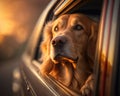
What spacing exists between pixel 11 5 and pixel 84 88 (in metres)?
27.7

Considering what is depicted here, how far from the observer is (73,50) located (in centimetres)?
291

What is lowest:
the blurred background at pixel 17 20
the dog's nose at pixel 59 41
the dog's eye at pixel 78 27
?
the blurred background at pixel 17 20

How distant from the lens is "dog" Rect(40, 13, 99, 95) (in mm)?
2730

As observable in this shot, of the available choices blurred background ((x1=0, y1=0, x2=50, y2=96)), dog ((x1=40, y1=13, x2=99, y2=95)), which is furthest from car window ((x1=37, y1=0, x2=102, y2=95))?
blurred background ((x1=0, y1=0, x2=50, y2=96))

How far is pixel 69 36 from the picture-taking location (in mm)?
2953

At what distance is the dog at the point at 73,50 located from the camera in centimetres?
273

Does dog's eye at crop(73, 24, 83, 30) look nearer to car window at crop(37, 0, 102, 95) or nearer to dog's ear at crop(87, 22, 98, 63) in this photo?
car window at crop(37, 0, 102, 95)

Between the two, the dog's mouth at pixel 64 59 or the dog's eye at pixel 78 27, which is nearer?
the dog's mouth at pixel 64 59

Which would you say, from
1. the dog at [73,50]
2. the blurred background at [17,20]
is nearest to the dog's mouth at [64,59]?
the dog at [73,50]

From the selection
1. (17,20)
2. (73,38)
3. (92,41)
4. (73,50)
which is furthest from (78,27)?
(17,20)

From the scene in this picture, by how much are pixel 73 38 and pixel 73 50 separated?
105mm

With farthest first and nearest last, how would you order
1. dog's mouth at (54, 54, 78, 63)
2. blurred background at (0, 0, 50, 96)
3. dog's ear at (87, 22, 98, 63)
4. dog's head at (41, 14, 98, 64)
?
1. blurred background at (0, 0, 50, 96)
2. dog's mouth at (54, 54, 78, 63)
3. dog's head at (41, 14, 98, 64)
4. dog's ear at (87, 22, 98, 63)

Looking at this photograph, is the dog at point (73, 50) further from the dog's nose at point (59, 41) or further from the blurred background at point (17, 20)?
the blurred background at point (17, 20)

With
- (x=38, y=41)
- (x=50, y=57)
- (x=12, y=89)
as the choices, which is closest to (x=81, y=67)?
(x=50, y=57)
